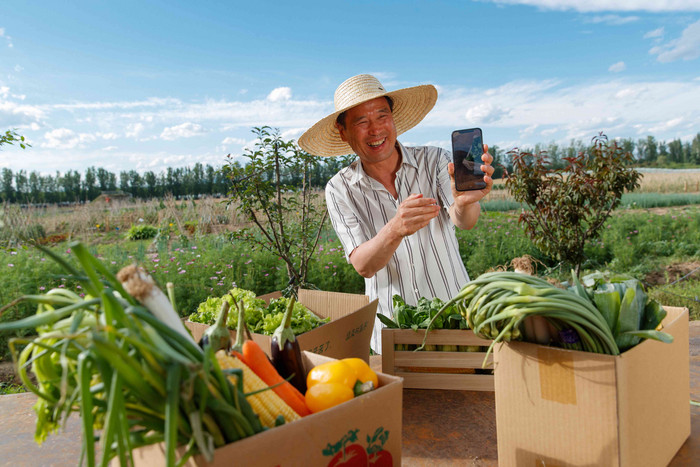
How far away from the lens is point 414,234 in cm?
273

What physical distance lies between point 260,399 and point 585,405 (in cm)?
61

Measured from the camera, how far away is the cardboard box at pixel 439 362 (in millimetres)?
1566

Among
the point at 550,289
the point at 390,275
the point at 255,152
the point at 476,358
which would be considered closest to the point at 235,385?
the point at 550,289

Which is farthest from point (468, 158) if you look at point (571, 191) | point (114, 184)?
point (114, 184)

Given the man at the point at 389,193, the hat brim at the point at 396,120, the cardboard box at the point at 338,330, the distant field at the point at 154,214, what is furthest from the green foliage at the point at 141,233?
the cardboard box at the point at 338,330

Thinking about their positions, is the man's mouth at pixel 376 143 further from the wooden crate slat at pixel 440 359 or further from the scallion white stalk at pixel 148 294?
the scallion white stalk at pixel 148 294

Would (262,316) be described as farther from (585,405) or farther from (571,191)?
(571,191)

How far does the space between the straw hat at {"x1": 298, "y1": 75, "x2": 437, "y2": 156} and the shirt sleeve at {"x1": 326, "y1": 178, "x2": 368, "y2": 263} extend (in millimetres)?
328

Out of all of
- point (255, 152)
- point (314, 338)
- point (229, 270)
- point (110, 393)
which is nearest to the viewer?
point (110, 393)

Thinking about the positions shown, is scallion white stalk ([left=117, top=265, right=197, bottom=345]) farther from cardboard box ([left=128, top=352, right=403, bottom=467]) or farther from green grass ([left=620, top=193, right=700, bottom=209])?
green grass ([left=620, top=193, right=700, bottom=209])

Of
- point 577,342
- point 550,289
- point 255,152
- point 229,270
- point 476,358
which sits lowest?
point 229,270

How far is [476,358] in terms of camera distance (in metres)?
1.56

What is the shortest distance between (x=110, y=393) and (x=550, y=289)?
75 cm

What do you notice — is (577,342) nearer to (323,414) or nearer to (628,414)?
(628,414)
